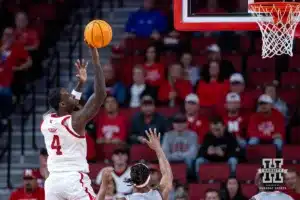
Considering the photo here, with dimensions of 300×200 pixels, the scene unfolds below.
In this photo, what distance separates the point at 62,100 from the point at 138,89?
597 cm

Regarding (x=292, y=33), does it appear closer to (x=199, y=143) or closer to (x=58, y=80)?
(x=199, y=143)

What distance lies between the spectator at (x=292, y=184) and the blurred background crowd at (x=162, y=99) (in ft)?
0.06

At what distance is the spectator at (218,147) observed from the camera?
51.9 ft

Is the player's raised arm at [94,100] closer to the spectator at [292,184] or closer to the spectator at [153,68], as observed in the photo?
the spectator at [292,184]

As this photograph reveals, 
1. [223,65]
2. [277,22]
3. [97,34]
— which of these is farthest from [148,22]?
[97,34]

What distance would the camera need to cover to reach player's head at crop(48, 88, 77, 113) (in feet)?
37.7

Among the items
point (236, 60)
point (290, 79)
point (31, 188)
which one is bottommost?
point (31, 188)

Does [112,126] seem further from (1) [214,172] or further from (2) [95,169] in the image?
(1) [214,172]

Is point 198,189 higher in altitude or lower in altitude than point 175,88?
lower

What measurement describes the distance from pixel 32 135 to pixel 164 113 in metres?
2.50

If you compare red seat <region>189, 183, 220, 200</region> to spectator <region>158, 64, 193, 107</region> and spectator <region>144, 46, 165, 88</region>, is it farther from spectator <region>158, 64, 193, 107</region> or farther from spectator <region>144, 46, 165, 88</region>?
spectator <region>144, 46, 165, 88</region>

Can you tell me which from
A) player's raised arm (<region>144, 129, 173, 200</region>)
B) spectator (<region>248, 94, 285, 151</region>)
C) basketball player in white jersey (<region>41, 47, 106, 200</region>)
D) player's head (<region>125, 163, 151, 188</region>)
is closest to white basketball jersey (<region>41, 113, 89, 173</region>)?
basketball player in white jersey (<region>41, 47, 106, 200</region>)

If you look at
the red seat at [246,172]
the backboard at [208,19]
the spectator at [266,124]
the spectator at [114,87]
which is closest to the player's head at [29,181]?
the spectator at [114,87]

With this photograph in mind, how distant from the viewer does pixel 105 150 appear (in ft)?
54.5
